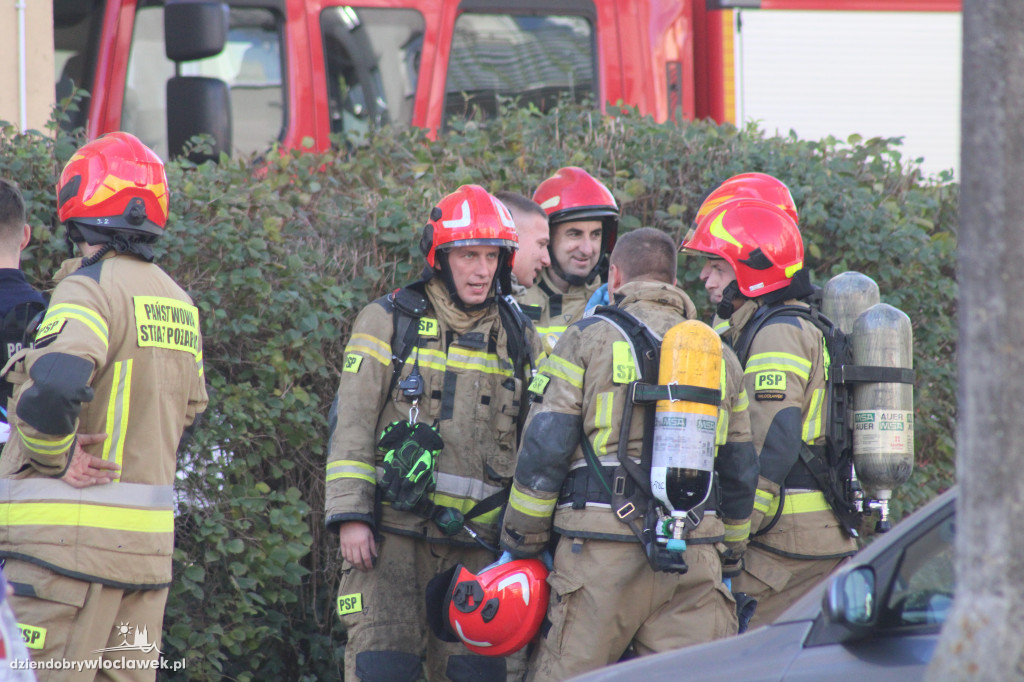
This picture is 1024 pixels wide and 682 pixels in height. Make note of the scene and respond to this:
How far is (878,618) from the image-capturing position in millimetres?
2473

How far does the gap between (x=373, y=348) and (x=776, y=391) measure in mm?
1522

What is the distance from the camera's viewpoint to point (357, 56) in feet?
24.4

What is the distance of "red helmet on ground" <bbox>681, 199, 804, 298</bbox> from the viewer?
14.6 ft

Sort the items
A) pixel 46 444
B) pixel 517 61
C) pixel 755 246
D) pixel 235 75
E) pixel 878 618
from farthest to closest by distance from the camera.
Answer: pixel 517 61
pixel 235 75
pixel 755 246
pixel 46 444
pixel 878 618

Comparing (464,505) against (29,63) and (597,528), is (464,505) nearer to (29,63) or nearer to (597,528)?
(597,528)

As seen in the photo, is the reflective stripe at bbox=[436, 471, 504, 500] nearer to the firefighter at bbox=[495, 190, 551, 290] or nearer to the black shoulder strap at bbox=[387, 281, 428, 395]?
the black shoulder strap at bbox=[387, 281, 428, 395]

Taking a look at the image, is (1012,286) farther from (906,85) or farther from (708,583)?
(906,85)

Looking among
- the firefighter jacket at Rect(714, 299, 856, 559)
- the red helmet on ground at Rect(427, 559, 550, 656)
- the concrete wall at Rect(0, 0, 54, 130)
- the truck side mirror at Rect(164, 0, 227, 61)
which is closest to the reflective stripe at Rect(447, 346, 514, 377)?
the red helmet on ground at Rect(427, 559, 550, 656)

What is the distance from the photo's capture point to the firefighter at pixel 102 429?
3.26 meters

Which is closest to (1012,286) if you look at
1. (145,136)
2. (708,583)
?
(708,583)

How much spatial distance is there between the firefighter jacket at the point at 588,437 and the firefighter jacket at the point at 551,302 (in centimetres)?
155

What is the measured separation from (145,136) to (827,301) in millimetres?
4403

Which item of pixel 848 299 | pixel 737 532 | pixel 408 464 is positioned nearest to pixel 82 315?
pixel 408 464

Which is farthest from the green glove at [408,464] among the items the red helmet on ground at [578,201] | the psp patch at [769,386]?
the red helmet on ground at [578,201]
